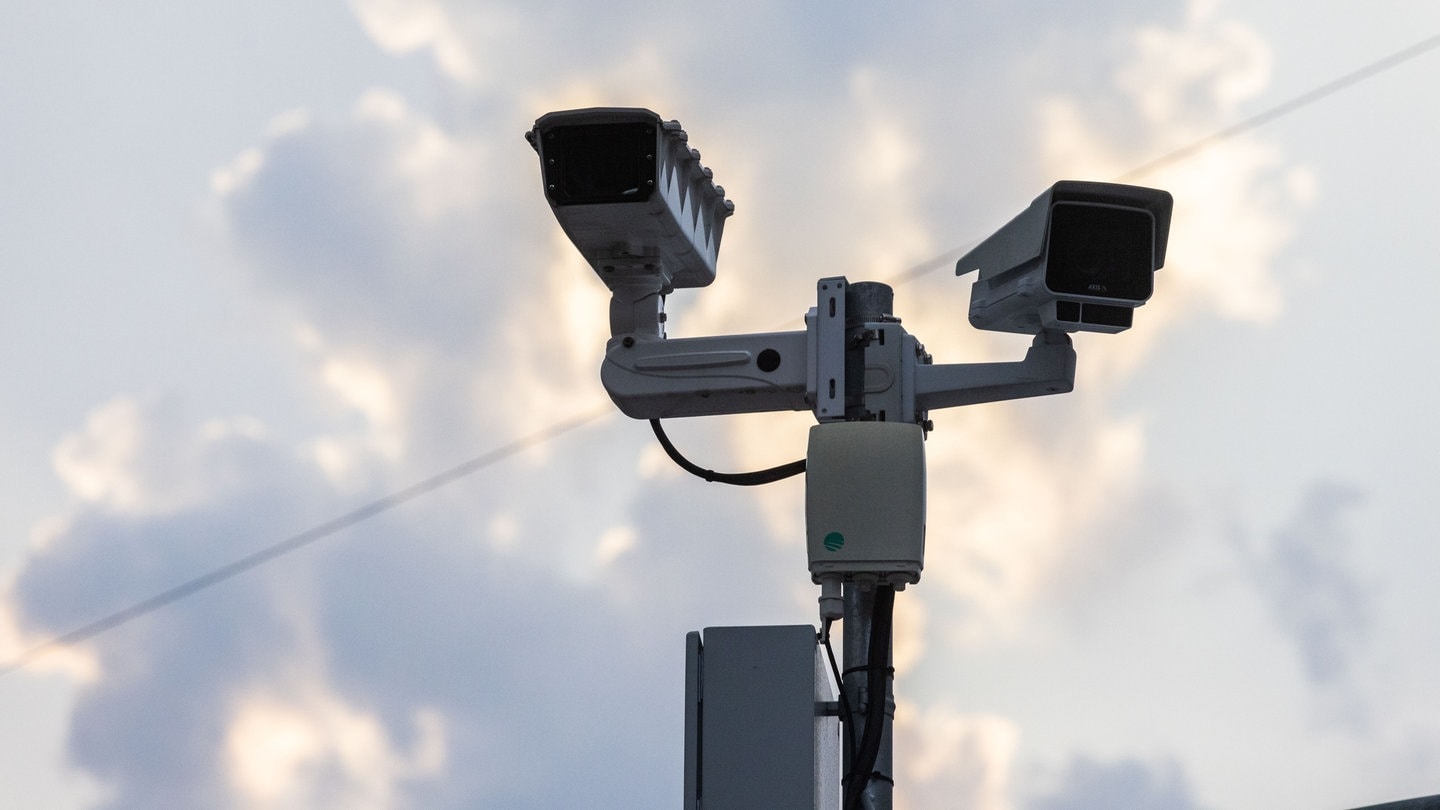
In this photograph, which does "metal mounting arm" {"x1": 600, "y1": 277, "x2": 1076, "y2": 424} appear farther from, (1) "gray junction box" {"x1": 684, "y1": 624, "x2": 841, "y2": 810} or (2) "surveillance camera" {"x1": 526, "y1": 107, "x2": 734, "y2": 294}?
(1) "gray junction box" {"x1": 684, "y1": 624, "x2": 841, "y2": 810}

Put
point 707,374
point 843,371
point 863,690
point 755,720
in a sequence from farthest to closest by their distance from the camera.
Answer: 1. point 707,374
2. point 843,371
3. point 863,690
4. point 755,720

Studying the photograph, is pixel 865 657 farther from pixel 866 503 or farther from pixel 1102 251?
pixel 1102 251

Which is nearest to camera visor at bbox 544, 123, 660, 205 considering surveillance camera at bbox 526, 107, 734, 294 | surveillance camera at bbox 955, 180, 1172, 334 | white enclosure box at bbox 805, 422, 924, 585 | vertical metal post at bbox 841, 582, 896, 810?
surveillance camera at bbox 526, 107, 734, 294

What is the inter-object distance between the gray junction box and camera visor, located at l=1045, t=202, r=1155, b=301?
1424 mm

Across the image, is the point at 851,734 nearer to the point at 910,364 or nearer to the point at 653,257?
the point at 910,364

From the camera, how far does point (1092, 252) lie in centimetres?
782

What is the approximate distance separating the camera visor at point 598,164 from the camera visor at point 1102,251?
135 centimetres

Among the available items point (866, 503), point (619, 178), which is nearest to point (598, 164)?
point (619, 178)

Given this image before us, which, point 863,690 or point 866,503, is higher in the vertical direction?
point 866,503

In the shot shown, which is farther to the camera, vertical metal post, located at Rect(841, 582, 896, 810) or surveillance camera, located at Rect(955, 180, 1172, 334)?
surveillance camera, located at Rect(955, 180, 1172, 334)

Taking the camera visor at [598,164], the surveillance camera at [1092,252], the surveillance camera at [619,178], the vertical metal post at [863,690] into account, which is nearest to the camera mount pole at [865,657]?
the vertical metal post at [863,690]

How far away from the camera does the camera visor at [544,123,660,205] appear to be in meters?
8.09

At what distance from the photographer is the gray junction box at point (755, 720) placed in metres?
7.48

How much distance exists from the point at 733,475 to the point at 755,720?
1.18m
